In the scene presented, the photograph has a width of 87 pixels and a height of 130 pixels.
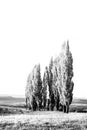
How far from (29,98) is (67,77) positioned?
25646mm

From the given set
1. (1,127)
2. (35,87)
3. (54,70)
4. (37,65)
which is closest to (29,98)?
(35,87)

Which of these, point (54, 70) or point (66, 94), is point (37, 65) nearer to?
point (54, 70)

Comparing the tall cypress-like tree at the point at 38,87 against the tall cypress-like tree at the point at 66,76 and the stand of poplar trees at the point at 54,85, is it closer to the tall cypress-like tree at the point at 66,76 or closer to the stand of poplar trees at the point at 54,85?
the stand of poplar trees at the point at 54,85

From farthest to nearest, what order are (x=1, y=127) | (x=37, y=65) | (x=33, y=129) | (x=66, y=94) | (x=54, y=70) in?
(x=37, y=65), (x=54, y=70), (x=66, y=94), (x=1, y=127), (x=33, y=129)

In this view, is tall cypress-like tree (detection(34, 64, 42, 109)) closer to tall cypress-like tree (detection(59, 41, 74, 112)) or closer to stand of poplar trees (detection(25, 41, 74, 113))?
stand of poplar trees (detection(25, 41, 74, 113))

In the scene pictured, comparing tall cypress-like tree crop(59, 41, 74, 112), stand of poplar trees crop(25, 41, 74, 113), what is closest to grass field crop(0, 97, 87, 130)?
tall cypress-like tree crop(59, 41, 74, 112)

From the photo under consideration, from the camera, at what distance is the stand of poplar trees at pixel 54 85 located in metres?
45.5

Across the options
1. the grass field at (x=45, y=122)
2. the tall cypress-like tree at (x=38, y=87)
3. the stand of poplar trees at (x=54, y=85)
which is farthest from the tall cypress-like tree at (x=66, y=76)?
the tall cypress-like tree at (x=38, y=87)

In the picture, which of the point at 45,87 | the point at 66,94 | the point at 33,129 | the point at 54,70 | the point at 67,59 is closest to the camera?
the point at 33,129

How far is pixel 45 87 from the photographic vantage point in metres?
66.8

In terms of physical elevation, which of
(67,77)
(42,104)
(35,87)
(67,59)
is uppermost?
(67,59)

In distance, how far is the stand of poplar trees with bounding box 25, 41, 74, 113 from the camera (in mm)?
45500

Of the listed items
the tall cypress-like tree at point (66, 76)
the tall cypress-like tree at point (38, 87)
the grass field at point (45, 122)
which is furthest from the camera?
→ the tall cypress-like tree at point (38, 87)

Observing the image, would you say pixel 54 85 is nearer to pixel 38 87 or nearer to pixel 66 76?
pixel 38 87
